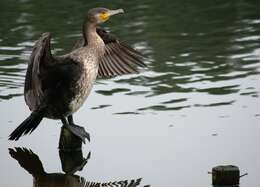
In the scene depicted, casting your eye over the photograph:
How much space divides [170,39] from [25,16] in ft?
10.4

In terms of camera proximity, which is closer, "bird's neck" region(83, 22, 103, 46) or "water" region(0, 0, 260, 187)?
"water" region(0, 0, 260, 187)

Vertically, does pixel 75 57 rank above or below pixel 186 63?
above

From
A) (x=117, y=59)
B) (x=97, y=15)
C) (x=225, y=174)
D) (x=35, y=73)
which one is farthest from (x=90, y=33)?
(x=225, y=174)

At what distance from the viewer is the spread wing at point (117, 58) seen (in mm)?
9945

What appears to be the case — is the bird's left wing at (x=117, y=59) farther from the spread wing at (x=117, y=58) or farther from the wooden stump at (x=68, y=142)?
the wooden stump at (x=68, y=142)

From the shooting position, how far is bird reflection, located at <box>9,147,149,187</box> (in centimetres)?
784

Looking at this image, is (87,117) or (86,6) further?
(86,6)

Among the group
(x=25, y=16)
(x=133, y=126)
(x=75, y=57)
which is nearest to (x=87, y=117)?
(x=133, y=126)

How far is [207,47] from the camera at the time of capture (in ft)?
40.8

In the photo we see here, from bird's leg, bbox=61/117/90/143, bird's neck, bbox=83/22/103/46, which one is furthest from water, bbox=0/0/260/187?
bird's neck, bbox=83/22/103/46

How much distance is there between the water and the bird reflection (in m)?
0.05

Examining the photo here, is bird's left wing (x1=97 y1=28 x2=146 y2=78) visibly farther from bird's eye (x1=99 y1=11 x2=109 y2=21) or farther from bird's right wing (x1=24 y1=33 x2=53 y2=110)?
bird's right wing (x1=24 y1=33 x2=53 y2=110)

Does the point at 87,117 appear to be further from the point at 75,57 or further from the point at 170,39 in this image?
the point at 170,39

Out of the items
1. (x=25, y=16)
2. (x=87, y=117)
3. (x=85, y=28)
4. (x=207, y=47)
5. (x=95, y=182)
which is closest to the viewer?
(x=95, y=182)
